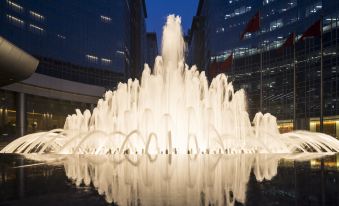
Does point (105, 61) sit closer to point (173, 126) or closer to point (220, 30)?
point (220, 30)

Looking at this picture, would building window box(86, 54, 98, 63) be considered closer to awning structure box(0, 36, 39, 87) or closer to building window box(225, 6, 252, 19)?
building window box(225, 6, 252, 19)

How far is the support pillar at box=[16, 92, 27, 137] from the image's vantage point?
43.8 metres

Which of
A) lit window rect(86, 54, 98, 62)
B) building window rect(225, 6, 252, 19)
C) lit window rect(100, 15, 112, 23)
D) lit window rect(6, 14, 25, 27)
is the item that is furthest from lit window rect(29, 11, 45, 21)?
building window rect(225, 6, 252, 19)

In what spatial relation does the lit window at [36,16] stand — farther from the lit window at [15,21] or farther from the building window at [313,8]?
the building window at [313,8]

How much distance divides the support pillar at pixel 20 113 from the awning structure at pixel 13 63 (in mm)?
22475

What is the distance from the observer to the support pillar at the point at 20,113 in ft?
144

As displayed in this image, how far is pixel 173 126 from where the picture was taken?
2130cm

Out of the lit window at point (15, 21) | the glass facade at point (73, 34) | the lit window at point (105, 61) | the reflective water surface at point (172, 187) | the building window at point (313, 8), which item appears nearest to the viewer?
the reflective water surface at point (172, 187)

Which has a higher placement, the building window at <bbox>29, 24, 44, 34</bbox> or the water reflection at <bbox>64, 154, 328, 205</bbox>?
the building window at <bbox>29, 24, 44, 34</bbox>

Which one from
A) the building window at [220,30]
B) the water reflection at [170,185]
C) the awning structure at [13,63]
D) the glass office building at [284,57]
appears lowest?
the water reflection at [170,185]

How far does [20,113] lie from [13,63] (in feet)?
92.0

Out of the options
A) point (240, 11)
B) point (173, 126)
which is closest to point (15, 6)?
point (173, 126)

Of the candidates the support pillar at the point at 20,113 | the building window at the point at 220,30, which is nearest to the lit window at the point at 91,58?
the support pillar at the point at 20,113

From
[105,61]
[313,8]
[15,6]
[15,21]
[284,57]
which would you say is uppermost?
[313,8]
